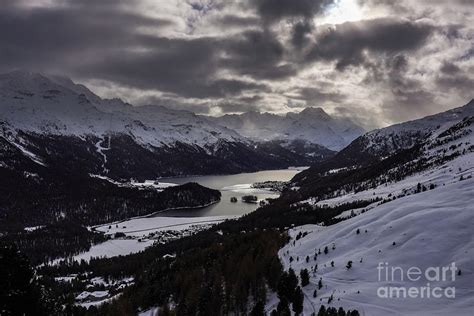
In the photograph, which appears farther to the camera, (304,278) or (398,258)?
(304,278)

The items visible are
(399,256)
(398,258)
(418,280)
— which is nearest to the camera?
(418,280)

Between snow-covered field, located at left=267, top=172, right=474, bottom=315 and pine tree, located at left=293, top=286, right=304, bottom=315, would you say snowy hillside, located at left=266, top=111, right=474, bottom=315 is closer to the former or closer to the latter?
snow-covered field, located at left=267, top=172, right=474, bottom=315

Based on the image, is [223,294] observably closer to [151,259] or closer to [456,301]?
[456,301]

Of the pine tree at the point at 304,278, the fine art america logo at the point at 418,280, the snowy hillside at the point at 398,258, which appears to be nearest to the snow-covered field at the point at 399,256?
the snowy hillside at the point at 398,258

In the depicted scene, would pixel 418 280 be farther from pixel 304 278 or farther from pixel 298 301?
pixel 304 278

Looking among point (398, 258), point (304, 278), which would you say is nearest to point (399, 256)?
point (398, 258)
